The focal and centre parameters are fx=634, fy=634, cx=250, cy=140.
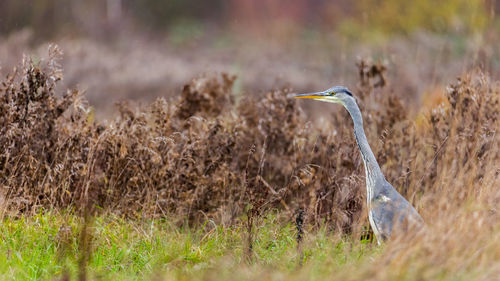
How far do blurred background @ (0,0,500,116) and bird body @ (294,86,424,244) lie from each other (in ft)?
6.30

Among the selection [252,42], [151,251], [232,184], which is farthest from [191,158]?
[252,42]

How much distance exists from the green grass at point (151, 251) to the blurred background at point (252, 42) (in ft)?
5.15

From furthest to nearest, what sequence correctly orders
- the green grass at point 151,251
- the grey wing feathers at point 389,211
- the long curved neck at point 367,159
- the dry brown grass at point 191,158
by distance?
the dry brown grass at point 191,158 → the long curved neck at point 367,159 → the grey wing feathers at point 389,211 → the green grass at point 151,251

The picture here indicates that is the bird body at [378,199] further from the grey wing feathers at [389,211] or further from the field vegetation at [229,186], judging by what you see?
the field vegetation at [229,186]

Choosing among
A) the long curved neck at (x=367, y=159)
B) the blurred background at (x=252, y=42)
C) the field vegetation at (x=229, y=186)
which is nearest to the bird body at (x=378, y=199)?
the long curved neck at (x=367, y=159)

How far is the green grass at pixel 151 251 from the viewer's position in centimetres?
430

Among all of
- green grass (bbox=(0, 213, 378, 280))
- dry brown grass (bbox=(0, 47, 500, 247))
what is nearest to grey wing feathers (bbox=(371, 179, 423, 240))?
green grass (bbox=(0, 213, 378, 280))

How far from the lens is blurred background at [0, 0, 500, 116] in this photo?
1115cm

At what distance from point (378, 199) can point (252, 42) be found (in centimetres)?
2557

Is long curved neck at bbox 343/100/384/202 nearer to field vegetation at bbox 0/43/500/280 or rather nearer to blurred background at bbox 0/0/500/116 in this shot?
field vegetation at bbox 0/43/500/280

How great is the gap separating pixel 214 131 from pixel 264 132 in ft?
2.80

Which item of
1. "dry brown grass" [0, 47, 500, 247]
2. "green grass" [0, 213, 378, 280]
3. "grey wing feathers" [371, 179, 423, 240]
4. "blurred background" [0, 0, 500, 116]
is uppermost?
"blurred background" [0, 0, 500, 116]

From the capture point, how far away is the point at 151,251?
4.86 metres

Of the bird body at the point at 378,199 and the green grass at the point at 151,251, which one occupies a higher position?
the bird body at the point at 378,199
